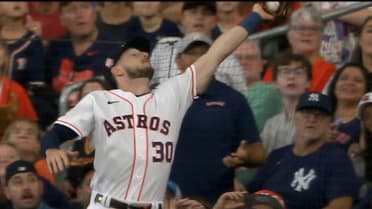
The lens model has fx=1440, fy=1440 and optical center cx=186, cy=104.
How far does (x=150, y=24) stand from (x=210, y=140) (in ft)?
6.69

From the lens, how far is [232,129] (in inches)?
368

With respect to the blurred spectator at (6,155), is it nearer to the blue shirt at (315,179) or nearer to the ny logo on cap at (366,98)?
the blue shirt at (315,179)

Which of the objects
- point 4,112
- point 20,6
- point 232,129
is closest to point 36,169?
point 4,112

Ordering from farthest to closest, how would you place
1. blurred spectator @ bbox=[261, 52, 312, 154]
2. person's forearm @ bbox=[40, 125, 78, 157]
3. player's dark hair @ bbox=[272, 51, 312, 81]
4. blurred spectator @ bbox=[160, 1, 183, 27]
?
1. blurred spectator @ bbox=[160, 1, 183, 27]
2. player's dark hair @ bbox=[272, 51, 312, 81]
3. blurred spectator @ bbox=[261, 52, 312, 154]
4. person's forearm @ bbox=[40, 125, 78, 157]

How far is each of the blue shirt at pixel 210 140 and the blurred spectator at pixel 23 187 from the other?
2.85 ft

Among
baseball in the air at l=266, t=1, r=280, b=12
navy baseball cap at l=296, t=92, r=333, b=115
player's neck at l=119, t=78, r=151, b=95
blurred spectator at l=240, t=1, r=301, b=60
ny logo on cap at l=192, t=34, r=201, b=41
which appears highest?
baseball in the air at l=266, t=1, r=280, b=12

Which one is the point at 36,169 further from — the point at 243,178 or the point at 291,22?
the point at 291,22

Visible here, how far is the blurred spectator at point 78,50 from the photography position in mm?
10727

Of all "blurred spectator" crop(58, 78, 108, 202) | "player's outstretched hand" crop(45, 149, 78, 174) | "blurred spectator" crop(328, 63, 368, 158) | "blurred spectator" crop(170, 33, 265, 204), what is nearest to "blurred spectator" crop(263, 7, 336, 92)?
"blurred spectator" crop(328, 63, 368, 158)

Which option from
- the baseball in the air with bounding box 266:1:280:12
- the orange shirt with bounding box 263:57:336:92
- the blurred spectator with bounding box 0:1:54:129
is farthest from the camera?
the blurred spectator with bounding box 0:1:54:129

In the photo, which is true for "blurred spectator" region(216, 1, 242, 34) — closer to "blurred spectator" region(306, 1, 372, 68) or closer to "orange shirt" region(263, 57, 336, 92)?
"blurred spectator" region(306, 1, 372, 68)

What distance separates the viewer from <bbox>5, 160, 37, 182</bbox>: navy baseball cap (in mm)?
9117

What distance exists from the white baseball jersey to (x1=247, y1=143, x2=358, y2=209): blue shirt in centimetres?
103

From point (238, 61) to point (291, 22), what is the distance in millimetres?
553
